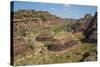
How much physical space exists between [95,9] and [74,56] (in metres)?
0.68

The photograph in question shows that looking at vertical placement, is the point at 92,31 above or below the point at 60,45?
above

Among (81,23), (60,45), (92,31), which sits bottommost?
(60,45)

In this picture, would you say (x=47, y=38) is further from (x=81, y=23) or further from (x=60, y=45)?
(x=81, y=23)

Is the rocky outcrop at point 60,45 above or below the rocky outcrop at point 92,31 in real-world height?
below

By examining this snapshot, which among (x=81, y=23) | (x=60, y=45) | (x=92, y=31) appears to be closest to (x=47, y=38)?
(x=60, y=45)

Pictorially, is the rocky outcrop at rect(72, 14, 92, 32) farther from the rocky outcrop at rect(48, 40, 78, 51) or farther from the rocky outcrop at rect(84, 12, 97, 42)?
Result: the rocky outcrop at rect(48, 40, 78, 51)

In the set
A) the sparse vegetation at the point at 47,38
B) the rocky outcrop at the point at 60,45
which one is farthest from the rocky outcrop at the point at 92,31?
the rocky outcrop at the point at 60,45

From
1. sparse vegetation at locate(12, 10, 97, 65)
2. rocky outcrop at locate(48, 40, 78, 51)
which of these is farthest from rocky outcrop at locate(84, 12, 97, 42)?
rocky outcrop at locate(48, 40, 78, 51)

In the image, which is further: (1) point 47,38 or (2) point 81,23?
(2) point 81,23

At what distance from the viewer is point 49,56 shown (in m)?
2.54

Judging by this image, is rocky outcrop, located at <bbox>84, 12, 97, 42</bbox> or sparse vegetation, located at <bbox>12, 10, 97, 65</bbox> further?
rocky outcrop, located at <bbox>84, 12, 97, 42</bbox>

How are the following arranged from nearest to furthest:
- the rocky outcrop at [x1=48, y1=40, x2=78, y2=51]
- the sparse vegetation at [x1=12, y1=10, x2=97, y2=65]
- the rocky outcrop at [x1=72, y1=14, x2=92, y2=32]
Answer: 1. the sparse vegetation at [x1=12, y1=10, x2=97, y2=65]
2. the rocky outcrop at [x1=48, y1=40, x2=78, y2=51]
3. the rocky outcrop at [x1=72, y1=14, x2=92, y2=32]

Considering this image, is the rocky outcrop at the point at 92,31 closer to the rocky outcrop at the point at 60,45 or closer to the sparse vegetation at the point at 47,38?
the sparse vegetation at the point at 47,38

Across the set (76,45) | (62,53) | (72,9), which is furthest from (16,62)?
(72,9)
